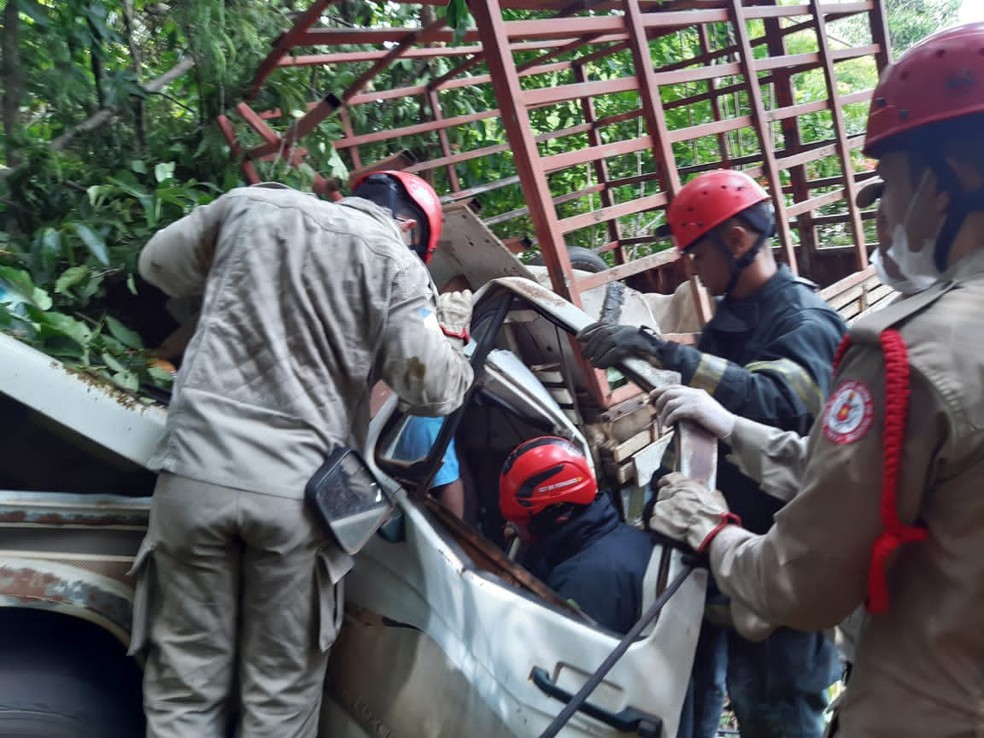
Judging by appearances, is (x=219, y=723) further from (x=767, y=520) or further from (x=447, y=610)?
(x=767, y=520)

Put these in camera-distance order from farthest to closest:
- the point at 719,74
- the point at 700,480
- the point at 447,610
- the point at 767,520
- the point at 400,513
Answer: the point at 719,74 → the point at 767,520 → the point at 400,513 → the point at 447,610 → the point at 700,480

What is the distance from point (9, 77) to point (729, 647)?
3.85 metres

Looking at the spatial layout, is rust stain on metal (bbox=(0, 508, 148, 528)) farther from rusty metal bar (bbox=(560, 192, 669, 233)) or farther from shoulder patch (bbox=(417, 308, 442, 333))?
rusty metal bar (bbox=(560, 192, 669, 233))

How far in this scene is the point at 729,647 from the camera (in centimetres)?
207

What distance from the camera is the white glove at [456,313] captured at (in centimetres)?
222

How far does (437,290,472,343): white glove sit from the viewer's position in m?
2.22

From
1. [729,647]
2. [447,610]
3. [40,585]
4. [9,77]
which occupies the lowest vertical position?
[729,647]

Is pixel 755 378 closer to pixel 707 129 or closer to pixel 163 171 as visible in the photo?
pixel 707 129

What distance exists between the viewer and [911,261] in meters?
1.24

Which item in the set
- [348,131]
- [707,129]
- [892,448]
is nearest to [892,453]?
[892,448]

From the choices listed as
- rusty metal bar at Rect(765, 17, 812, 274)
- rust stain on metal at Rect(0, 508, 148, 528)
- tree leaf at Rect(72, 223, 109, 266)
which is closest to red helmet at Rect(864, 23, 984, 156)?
rust stain on metal at Rect(0, 508, 148, 528)

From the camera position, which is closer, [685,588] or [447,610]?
[685,588]

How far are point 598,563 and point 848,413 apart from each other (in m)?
1.04

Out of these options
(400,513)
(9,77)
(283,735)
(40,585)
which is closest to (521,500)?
(400,513)
